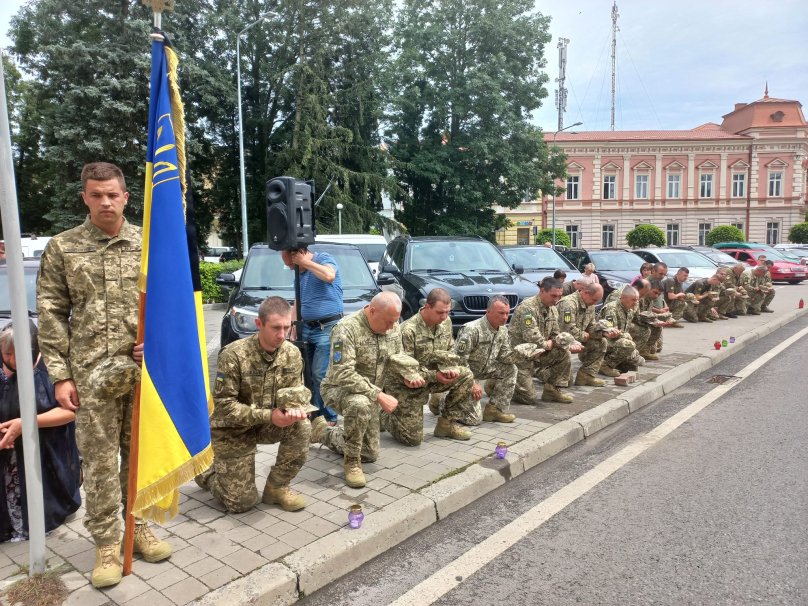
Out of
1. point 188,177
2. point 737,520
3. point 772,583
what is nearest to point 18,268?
point 188,177

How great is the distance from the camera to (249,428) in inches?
158

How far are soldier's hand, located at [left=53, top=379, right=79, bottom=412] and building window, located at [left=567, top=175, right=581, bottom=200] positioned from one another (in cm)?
5454

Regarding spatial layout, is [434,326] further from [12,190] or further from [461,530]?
[12,190]

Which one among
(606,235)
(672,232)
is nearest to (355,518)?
(606,235)

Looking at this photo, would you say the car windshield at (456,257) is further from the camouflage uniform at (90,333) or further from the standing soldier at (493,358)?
the camouflage uniform at (90,333)

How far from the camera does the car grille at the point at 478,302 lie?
9336 millimetres

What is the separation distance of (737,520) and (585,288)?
370 centimetres

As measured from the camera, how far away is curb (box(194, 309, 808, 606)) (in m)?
3.13

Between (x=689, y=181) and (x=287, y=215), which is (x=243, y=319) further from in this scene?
(x=689, y=181)

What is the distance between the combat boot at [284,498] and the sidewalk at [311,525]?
0.05 meters

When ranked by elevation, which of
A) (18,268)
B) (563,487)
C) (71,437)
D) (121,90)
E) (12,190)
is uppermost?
(121,90)

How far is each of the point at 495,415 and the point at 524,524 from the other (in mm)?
2014

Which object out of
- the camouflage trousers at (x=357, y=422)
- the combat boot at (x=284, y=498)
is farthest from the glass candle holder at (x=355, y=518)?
the camouflage trousers at (x=357, y=422)

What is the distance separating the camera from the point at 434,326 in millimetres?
5438
